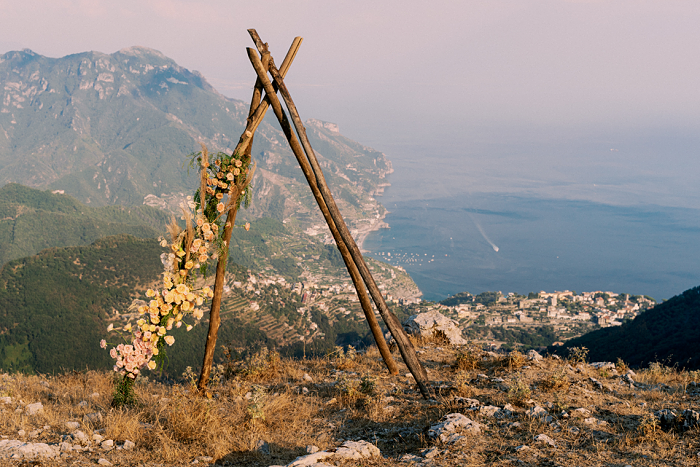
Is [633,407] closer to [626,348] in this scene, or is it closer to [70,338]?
[626,348]

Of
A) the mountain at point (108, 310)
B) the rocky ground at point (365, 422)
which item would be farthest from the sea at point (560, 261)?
the rocky ground at point (365, 422)

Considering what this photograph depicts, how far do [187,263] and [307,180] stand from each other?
2.06 meters

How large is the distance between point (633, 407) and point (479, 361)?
302 cm

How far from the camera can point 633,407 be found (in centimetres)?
585

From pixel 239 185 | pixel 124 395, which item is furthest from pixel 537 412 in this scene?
pixel 124 395

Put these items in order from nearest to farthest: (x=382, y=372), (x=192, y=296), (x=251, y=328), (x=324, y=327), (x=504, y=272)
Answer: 1. (x=192, y=296)
2. (x=382, y=372)
3. (x=251, y=328)
4. (x=324, y=327)
5. (x=504, y=272)

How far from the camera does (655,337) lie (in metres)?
46.0

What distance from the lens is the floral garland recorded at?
493cm

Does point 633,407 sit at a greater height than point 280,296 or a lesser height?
greater

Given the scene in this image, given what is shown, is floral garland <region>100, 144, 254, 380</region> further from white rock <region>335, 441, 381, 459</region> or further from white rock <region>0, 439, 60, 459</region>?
white rock <region>335, 441, 381, 459</region>

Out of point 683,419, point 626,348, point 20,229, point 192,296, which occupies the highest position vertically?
point 192,296

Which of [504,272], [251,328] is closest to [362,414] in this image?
[251,328]

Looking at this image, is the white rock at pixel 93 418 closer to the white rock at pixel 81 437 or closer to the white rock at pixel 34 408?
the white rock at pixel 81 437

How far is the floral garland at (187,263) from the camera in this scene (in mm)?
4930
